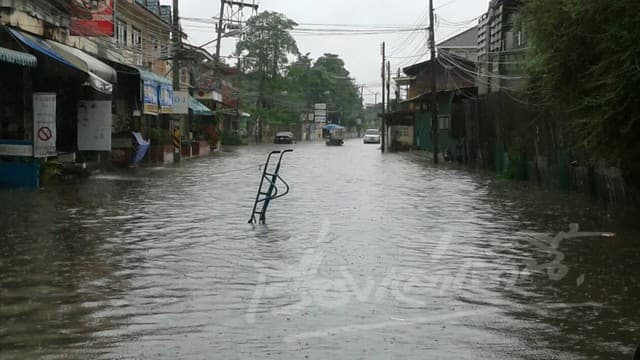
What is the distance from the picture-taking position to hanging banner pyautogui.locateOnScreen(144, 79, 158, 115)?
30303 mm

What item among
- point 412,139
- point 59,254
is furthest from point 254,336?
point 412,139

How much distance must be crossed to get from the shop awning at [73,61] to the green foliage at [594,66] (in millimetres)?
10900

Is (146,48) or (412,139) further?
(412,139)

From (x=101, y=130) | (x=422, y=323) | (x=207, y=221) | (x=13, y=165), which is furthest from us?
(x=101, y=130)

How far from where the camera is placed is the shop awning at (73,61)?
63.2 ft

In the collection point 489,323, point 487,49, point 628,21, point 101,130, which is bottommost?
point 489,323

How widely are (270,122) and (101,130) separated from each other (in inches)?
2825

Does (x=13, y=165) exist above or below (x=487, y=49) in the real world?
below

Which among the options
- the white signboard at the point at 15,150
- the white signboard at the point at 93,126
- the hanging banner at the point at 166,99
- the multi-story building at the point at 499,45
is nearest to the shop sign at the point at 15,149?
the white signboard at the point at 15,150

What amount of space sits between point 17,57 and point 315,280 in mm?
10976

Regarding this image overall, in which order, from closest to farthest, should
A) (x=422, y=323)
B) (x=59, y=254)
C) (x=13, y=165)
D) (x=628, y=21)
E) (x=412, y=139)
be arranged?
(x=422, y=323)
(x=59, y=254)
(x=628, y=21)
(x=13, y=165)
(x=412, y=139)

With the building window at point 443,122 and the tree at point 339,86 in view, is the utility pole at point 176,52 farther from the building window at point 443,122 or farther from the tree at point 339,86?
the tree at point 339,86

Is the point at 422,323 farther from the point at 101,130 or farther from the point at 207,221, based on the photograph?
the point at 101,130

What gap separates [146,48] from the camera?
43469 mm
